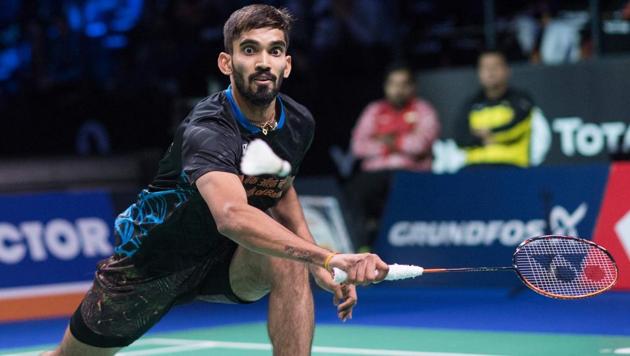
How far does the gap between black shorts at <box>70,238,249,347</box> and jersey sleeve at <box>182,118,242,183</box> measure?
580mm

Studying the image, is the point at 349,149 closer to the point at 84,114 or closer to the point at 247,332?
the point at 84,114

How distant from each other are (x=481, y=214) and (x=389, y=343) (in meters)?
2.89

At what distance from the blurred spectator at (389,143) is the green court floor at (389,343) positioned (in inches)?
108

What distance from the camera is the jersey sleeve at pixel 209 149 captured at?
4387 mm

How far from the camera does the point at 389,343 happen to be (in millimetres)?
7383

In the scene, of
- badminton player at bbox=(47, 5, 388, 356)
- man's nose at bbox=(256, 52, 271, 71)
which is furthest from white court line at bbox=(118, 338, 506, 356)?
man's nose at bbox=(256, 52, 271, 71)

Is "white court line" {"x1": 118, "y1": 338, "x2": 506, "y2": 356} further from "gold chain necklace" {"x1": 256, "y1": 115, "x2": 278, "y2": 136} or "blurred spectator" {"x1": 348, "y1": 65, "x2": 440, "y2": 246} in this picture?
"blurred spectator" {"x1": 348, "y1": 65, "x2": 440, "y2": 246}

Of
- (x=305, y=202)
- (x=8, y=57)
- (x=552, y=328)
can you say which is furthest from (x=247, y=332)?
(x=8, y=57)

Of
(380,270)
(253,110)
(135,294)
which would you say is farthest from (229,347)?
(380,270)

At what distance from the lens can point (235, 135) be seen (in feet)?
15.1

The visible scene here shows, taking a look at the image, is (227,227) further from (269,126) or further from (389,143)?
(389,143)

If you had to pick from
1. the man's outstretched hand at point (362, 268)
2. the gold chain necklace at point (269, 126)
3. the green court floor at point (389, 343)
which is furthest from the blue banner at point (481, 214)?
the man's outstretched hand at point (362, 268)

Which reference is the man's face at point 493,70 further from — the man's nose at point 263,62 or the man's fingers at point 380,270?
the man's fingers at point 380,270

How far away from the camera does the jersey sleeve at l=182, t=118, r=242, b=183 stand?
14.4 ft
